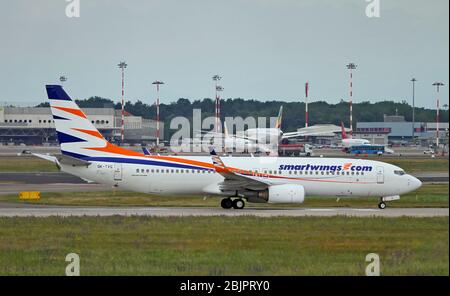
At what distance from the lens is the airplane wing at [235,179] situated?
1762 inches

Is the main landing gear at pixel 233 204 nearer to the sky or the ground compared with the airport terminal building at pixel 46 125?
nearer to the ground

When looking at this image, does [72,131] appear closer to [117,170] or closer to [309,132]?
[117,170]

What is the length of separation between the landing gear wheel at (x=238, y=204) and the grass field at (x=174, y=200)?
2.95 metres

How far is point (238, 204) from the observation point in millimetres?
45781

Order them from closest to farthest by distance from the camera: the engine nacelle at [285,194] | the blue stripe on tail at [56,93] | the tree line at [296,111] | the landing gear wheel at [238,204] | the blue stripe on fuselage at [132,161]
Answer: the engine nacelle at [285,194], the blue stripe on tail at [56,93], the blue stripe on fuselage at [132,161], the landing gear wheel at [238,204], the tree line at [296,111]

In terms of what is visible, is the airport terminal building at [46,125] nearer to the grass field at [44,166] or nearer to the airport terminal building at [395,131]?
the airport terminal building at [395,131]

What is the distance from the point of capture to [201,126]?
515ft

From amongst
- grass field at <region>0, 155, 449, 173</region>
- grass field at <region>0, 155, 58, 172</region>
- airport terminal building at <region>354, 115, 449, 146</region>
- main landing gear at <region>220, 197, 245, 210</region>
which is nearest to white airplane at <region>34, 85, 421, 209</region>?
main landing gear at <region>220, 197, 245, 210</region>

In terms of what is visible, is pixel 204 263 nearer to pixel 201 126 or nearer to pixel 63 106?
pixel 63 106

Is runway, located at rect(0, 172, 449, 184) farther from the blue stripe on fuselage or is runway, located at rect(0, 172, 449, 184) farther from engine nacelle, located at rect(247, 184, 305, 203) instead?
engine nacelle, located at rect(247, 184, 305, 203)

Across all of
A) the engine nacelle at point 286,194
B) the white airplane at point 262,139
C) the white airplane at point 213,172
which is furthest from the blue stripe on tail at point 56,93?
the white airplane at point 262,139

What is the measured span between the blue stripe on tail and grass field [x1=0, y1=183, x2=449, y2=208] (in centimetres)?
728

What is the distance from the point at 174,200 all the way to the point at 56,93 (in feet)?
39.9

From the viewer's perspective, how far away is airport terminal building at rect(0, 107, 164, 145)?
15214 centimetres
